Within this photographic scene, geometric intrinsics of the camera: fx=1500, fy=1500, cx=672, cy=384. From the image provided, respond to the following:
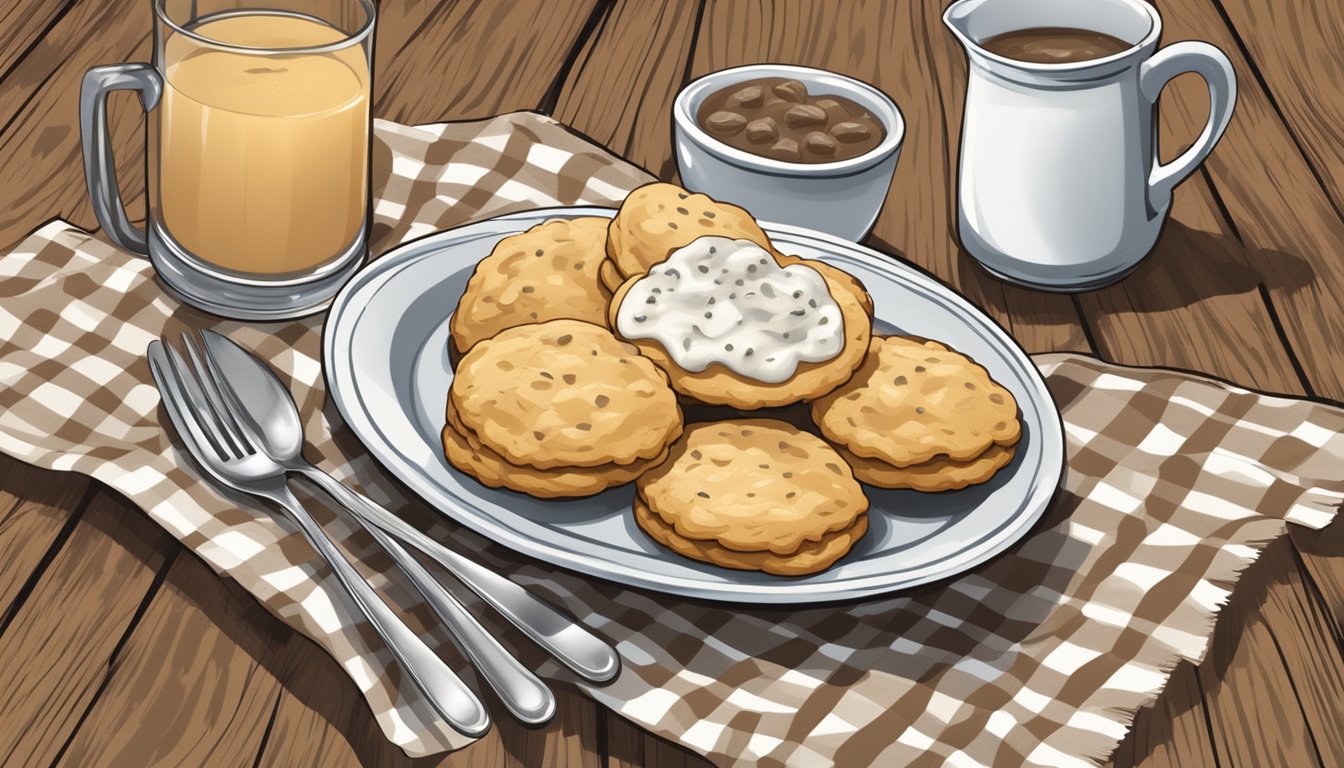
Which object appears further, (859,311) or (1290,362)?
(1290,362)

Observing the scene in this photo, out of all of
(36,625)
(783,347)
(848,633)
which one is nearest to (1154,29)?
(783,347)

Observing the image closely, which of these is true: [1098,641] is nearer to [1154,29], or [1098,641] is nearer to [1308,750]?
[1308,750]

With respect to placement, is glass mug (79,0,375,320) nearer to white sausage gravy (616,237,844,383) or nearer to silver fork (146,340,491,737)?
silver fork (146,340,491,737)

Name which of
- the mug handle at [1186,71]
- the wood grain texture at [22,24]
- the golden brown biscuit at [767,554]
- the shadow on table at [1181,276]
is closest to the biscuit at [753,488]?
the golden brown biscuit at [767,554]

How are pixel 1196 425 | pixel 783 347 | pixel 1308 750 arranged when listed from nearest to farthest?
1. pixel 1308 750
2. pixel 783 347
3. pixel 1196 425

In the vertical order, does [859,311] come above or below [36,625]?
above

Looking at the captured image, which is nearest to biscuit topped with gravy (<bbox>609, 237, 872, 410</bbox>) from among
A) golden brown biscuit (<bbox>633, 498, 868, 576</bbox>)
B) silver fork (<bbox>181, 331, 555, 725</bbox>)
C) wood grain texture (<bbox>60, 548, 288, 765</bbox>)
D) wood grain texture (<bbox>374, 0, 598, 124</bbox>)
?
golden brown biscuit (<bbox>633, 498, 868, 576</bbox>)

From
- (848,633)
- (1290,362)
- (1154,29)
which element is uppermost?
(1154,29)
